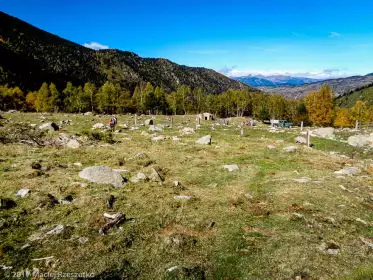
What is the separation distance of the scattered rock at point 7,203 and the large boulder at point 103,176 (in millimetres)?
4174

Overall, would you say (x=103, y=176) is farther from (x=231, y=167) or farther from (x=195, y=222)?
(x=231, y=167)

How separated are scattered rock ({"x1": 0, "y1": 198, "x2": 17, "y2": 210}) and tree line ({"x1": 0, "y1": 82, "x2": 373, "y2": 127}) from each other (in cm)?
7681

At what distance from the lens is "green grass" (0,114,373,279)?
9453 mm

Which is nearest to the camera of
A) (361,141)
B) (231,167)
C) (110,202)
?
(110,202)

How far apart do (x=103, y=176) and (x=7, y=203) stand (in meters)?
5.04

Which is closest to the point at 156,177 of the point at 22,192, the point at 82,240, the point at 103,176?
the point at 103,176

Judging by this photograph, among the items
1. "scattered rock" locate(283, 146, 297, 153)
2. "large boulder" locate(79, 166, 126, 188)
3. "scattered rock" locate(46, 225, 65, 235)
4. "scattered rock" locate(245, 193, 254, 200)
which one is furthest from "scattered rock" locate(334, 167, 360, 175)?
"scattered rock" locate(46, 225, 65, 235)

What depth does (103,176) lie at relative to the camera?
1683cm

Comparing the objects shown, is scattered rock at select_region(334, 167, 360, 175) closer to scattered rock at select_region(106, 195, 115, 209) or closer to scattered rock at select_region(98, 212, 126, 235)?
scattered rock at select_region(106, 195, 115, 209)

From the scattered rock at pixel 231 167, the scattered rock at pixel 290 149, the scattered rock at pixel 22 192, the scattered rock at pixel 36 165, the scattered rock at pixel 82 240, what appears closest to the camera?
the scattered rock at pixel 82 240

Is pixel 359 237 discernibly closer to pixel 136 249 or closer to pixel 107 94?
pixel 136 249

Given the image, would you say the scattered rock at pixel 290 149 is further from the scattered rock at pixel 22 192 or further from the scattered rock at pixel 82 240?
the scattered rock at pixel 22 192

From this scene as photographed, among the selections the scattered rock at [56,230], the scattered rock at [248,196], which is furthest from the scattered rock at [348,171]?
the scattered rock at [56,230]

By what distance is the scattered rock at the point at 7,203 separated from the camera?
12.7 meters
